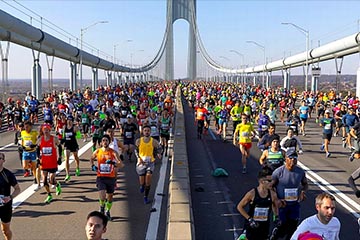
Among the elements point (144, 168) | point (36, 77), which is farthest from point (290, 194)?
point (36, 77)

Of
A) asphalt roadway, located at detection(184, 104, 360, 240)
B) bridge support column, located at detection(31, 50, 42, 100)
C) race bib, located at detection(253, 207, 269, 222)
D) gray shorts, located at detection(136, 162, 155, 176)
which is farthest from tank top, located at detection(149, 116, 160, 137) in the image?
bridge support column, located at detection(31, 50, 42, 100)

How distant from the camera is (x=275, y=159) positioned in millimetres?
9625

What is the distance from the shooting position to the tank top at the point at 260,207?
247 inches

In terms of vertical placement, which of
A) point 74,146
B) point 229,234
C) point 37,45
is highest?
point 37,45

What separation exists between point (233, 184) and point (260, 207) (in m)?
5.57

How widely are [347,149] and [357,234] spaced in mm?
11061

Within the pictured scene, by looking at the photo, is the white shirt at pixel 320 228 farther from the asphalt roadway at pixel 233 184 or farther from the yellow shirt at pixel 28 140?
the yellow shirt at pixel 28 140

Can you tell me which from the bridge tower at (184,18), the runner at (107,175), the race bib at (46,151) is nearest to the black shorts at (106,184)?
the runner at (107,175)

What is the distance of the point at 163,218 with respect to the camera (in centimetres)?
880

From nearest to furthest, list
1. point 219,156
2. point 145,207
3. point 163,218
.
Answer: point 163,218, point 145,207, point 219,156

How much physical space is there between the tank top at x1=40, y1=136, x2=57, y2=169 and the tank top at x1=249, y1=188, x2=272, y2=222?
5125mm

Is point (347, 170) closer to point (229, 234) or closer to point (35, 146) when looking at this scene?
point (229, 234)

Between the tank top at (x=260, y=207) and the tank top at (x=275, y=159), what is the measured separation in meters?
3.30

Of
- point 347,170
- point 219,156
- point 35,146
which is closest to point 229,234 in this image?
point 35,146
